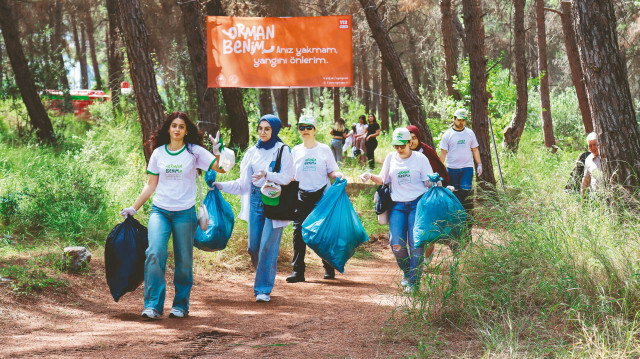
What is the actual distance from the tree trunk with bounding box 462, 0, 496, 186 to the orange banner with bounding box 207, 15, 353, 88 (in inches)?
94.1

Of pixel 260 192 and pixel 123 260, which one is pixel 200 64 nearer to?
pixel 260 192

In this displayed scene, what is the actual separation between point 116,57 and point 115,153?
764 centimetres

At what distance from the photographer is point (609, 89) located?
21.5ft

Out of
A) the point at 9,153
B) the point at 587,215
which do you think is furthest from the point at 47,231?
the point at 587,215

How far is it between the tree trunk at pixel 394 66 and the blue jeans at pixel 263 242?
6047 mm

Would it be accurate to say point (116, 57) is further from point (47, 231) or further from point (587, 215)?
point (587, 215)

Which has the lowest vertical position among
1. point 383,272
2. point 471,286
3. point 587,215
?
point 383,272

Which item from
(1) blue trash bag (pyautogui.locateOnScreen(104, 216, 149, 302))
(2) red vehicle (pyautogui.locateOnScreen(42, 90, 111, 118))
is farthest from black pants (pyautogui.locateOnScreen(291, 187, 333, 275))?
(2) red vehicle (pyautogui.locateOnScreen(42, 90, 111, 118))

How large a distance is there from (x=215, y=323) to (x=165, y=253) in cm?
76

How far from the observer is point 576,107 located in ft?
84.8

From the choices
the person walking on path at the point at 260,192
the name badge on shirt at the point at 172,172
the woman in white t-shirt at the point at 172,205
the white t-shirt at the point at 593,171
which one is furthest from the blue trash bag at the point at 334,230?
the white t-shirt at the point at 593,171

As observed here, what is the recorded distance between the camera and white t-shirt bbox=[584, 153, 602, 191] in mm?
6931

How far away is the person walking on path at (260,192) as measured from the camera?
6.79 m

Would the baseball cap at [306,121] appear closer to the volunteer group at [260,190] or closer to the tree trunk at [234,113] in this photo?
the volunteer group at [260,190]
